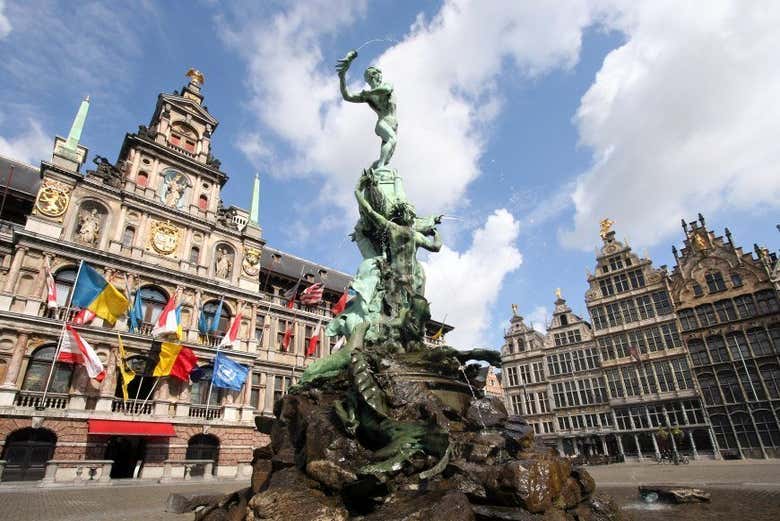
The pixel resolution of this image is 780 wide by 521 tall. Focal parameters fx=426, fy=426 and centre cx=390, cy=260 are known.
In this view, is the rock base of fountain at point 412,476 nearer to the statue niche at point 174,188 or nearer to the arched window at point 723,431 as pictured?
the statue niche at point 174,188

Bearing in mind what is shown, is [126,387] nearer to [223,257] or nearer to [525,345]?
[223,257]

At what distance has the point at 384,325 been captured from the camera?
1038cm

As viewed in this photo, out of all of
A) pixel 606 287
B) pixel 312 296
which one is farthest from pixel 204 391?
pixel 606 287

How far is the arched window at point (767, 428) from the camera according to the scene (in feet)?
99.3

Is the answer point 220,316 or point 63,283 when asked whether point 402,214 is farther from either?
point 63,283

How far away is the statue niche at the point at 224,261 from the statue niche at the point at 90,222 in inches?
274

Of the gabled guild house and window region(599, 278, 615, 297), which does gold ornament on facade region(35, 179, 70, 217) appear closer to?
the gabled guild house

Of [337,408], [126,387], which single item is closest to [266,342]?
[126,387]

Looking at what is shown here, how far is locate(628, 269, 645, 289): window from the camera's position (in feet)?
129

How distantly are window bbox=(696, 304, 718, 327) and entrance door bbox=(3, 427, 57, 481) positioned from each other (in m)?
44.5

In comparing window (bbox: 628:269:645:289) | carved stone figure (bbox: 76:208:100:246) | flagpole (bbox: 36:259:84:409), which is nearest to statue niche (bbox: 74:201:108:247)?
carved stone figure (bbox: 76:208:100:246)

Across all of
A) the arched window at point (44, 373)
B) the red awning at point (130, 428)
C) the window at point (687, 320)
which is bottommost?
the red awning at point (130, 428)

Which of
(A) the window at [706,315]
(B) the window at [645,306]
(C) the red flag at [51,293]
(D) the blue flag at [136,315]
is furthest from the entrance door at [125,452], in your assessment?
A: (A) the window at [706,315]

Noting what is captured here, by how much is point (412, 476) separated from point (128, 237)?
26.5 metres
